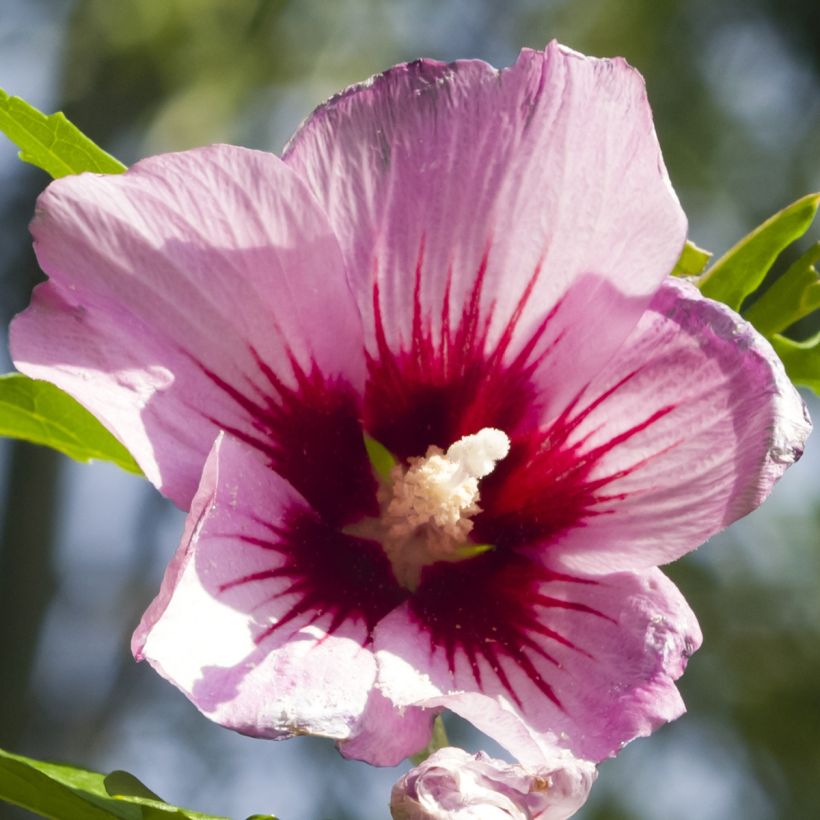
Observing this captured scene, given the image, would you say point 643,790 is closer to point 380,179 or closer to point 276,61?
point 276,61

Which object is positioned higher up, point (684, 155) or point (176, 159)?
point (176, 159)

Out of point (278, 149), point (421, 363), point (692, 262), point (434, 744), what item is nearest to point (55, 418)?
point (421, 363)

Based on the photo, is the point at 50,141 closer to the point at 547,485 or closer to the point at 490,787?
the point at 547,485

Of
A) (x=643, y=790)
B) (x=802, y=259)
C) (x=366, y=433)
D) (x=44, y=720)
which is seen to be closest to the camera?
(x=366, y=433)

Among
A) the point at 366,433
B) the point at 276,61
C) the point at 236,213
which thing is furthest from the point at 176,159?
the point at 276,61

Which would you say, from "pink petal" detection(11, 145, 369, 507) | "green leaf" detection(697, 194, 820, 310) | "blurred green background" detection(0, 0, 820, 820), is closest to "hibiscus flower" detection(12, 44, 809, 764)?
"pink petal" detection(11, 145, 369, 507)
